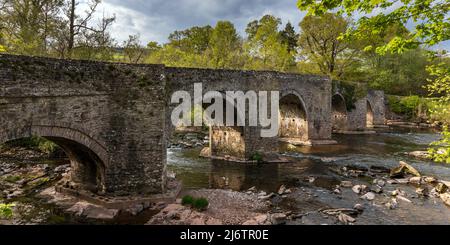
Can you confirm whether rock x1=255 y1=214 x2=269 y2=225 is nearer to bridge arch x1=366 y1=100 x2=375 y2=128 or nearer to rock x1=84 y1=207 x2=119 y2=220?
rock x1=84 y1=207 x2=119 y2=220

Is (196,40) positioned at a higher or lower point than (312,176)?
higher

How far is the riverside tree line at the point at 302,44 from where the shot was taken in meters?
6.35

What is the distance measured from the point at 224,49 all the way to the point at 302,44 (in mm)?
10534

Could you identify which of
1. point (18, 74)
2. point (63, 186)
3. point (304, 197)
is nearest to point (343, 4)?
point (18, 74)

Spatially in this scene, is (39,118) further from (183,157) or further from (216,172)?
(183,157)

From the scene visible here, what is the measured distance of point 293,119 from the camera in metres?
29.8

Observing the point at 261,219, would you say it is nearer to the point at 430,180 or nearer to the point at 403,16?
the point at 403,16

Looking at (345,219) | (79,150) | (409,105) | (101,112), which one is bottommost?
(345,219)

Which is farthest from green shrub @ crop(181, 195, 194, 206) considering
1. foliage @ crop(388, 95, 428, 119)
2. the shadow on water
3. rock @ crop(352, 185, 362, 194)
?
foliage @ crop(388, 95, 428, 119)

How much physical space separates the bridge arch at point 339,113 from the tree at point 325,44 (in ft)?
18.6

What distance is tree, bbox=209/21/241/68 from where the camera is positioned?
35.4m

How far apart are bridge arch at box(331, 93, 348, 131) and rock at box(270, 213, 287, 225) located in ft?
83.8

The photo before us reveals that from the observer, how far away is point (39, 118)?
33.1ft

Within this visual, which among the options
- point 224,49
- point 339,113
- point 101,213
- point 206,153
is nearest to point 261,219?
point 101,213
